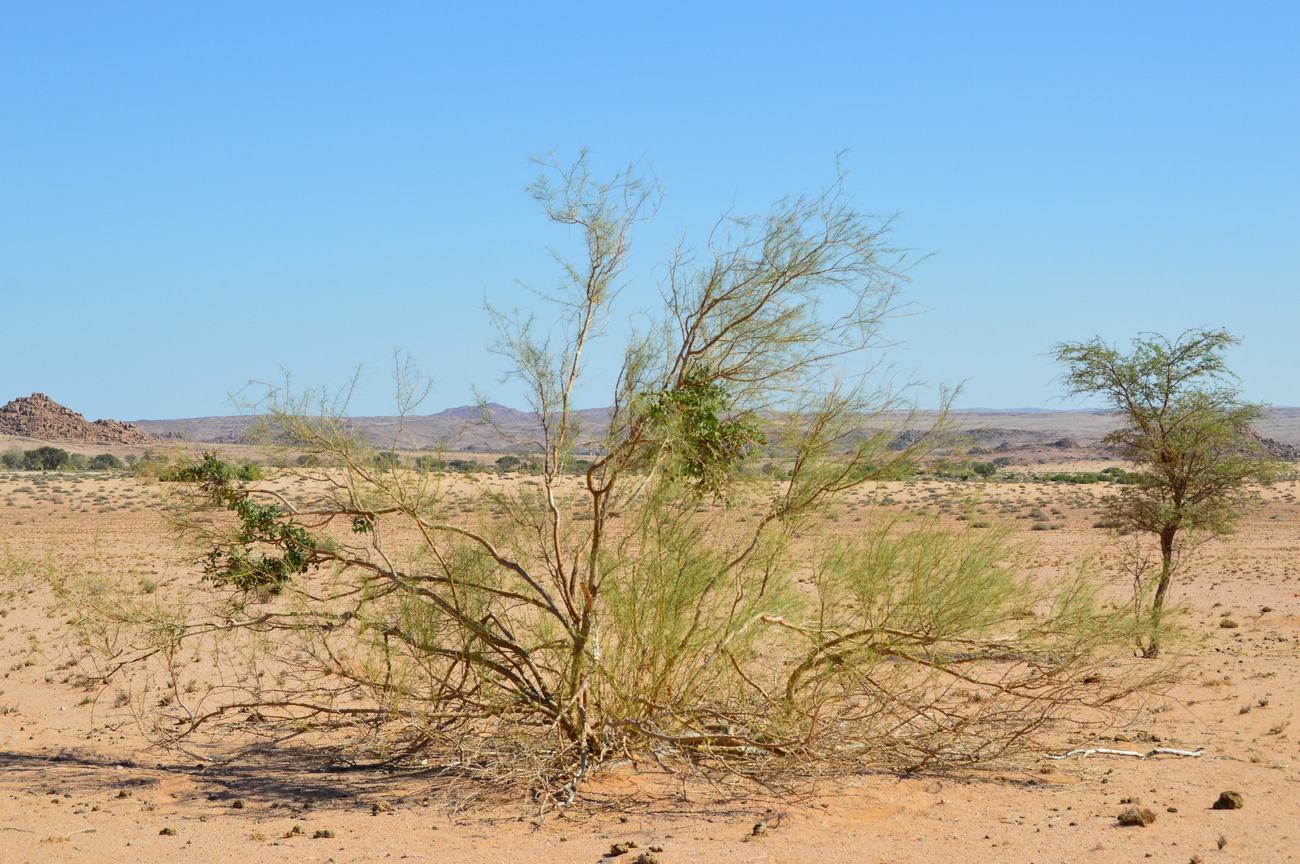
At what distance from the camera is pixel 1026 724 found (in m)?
9.88

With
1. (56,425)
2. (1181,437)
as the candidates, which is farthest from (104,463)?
(1181,437)

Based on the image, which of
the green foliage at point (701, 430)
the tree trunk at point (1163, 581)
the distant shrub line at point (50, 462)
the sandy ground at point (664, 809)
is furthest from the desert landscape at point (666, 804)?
the distant shrub line at point (50, 462)

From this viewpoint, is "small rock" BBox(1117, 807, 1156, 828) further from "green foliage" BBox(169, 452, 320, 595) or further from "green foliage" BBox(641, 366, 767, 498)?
"green foliage" BBox(169, 452, 320, 595)

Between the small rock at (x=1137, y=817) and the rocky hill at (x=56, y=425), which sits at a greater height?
the rocky hill at (x=56, y=425)

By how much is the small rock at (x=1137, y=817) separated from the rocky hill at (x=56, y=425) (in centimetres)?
9081

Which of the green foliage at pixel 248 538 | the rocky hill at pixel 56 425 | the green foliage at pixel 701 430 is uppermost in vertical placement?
the rocky hill at pixel 56 425

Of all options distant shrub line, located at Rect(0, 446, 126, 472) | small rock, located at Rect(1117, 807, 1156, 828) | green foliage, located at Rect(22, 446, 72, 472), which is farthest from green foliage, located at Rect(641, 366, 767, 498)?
green foliage, located at Rect(22, 446, 72, 472)

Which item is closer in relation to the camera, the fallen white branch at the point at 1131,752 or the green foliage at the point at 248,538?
the green foliage at the point at 248,538

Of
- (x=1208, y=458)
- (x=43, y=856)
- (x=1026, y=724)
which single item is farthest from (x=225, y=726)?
(x=1208, y=458)

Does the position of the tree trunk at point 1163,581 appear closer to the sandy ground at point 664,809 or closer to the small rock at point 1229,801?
the sandy ground at point 664,809

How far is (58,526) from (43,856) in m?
27.2

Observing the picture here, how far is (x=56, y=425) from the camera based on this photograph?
3622 inches

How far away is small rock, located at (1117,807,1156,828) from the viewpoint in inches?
304

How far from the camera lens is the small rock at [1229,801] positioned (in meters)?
8.12
